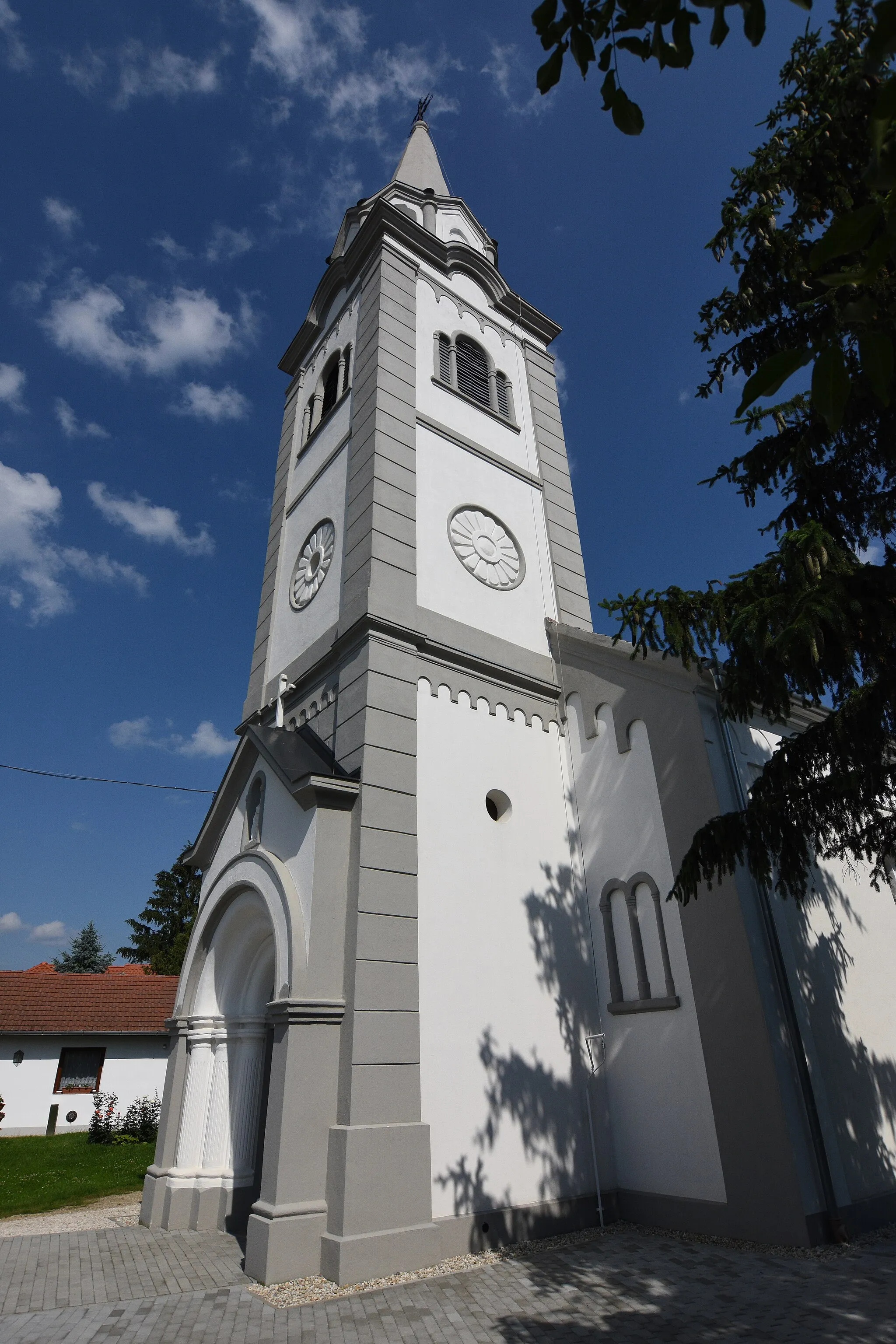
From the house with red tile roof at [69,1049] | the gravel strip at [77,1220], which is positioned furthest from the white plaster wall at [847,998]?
the house with red tile roof at [69,1049]

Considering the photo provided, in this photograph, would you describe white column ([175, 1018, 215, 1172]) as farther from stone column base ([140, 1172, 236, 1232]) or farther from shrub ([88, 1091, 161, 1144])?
shrub ([88, 1091, 161, 1144])

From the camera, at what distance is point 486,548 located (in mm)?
12391

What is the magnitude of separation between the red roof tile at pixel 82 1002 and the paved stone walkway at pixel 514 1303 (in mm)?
16923

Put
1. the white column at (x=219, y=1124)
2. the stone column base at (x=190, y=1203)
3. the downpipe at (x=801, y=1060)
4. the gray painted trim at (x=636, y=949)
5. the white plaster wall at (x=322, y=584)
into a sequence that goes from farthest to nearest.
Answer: the white plaster wall at (x=322, y=584) < the white column at (x=219, y=1124) < the stone column base at (x=190, y=1203) < the gray painted trim at (x=636, y=949) < the downpipe at (x=801, y=1060)

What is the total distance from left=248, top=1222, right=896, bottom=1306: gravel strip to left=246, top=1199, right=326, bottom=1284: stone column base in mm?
86

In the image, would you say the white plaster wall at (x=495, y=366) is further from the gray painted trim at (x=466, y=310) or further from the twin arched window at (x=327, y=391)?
the twin arched window at (x=327, y=391)

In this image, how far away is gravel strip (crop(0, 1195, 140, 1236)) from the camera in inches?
360

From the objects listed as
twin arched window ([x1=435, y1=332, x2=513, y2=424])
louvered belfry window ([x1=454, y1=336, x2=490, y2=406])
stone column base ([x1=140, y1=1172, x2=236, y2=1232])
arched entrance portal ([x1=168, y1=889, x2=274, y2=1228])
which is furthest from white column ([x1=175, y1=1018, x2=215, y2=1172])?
louvered belfry window ([x1=454, y1=336, x2=490, y2=406])

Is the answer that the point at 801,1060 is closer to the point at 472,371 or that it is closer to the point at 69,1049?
the point at 472,371

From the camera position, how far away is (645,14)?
7.04 ft

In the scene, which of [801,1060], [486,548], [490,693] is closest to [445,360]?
[486,548]

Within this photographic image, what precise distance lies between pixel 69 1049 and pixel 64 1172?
34.2ft

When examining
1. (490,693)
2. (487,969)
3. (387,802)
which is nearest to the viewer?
(387,802)

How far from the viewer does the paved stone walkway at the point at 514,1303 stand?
5.34m
